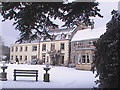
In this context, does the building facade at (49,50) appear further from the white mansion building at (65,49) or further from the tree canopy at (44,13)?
the tree canopy at (44,13)

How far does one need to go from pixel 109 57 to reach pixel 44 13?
4254mm

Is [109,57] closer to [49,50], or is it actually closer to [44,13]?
[44,13]

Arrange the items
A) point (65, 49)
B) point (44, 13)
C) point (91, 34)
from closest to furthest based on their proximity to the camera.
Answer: point (44, 13)
point (91, 34)
point (65, 49)

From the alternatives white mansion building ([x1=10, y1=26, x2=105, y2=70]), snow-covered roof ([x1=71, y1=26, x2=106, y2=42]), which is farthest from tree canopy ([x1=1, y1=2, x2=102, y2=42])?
snow-covered roof ([x1=71, y1=26, x2=106, y2=42])

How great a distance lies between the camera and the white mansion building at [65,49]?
31609mm

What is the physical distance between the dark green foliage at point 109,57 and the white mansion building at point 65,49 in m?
21.7

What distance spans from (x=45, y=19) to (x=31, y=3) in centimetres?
171

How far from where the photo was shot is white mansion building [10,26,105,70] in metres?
31.6

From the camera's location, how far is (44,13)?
32.4 feet

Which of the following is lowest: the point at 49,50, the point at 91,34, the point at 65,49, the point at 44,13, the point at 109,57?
the point at 109,57

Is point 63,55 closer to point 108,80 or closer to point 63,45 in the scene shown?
point 63,45

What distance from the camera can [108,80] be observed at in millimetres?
6688

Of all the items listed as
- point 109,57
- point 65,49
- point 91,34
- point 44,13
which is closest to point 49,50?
point 65,49

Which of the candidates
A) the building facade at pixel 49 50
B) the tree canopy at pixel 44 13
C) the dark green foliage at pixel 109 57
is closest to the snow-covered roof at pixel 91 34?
the building facade at pixel 49 50
